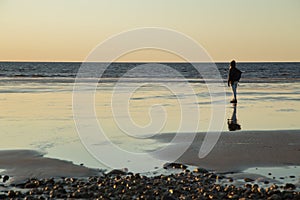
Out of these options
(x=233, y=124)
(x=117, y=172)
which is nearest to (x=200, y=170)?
(x=117, y=172)

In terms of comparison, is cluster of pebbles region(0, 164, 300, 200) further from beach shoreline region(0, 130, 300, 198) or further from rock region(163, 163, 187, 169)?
rock region(163, 163, 187, 169)

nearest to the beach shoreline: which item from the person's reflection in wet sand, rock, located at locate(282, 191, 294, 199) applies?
rock, located at locate(282, 191, 294, 199)

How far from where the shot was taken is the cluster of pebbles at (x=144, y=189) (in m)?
7.99

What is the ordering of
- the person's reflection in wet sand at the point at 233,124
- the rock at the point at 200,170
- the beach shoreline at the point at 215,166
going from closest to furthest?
the beach shoreline at the point at 215,166 → the rock at the point at 200,170 → the person's reflection in wet sand at the point at 233,124

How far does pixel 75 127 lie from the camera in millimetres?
15977

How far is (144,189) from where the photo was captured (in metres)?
8.36

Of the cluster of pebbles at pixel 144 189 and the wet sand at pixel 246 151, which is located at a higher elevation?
the wet sand at pixel 246 151

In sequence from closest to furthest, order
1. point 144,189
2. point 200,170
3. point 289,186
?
point 144,189, point 289,186, point 200,170

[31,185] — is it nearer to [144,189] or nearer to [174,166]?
[144,189]

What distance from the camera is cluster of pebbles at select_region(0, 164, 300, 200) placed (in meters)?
7.99

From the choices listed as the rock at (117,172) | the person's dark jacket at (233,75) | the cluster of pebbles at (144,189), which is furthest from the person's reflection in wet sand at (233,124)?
the rock at (117,172)

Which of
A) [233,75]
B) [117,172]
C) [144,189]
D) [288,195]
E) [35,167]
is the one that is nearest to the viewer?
[288,195]

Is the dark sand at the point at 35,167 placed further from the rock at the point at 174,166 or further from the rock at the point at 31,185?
the rock at the point at 174,166

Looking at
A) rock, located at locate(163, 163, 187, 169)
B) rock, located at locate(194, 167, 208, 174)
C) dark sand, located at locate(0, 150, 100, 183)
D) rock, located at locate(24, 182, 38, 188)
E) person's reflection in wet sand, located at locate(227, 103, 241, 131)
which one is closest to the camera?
rock, located at locate(24, 182, 38, 188)
